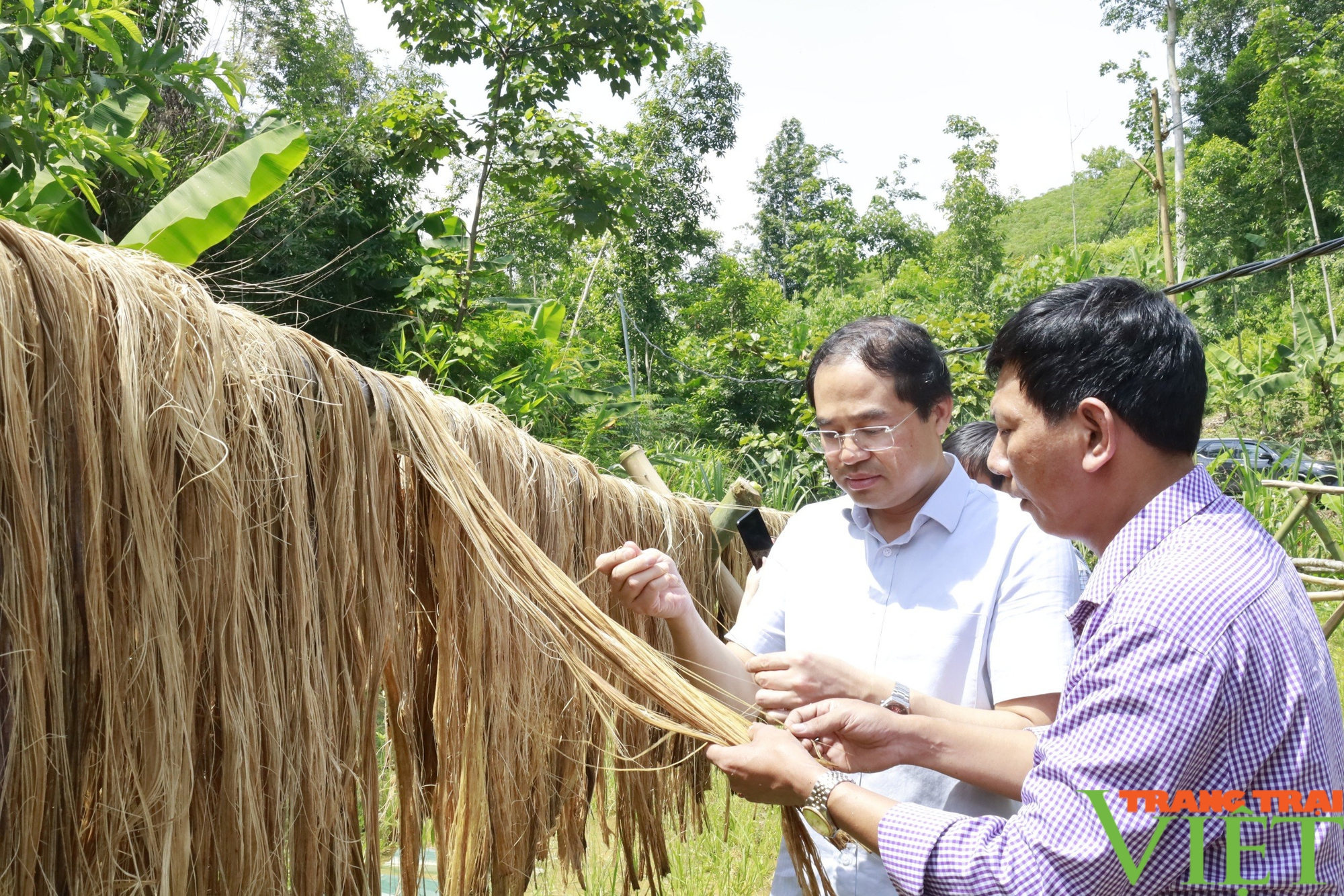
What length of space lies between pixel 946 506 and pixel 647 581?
1.90 ft

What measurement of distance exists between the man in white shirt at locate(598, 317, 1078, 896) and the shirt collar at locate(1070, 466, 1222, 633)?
1.46ft

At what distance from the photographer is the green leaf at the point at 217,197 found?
3.69m

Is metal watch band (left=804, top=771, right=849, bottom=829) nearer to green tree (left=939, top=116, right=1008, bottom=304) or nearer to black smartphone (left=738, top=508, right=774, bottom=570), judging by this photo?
black smartphone (left=738, top=508, right=774, bottom=570)

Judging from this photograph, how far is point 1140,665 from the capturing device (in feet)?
3.07

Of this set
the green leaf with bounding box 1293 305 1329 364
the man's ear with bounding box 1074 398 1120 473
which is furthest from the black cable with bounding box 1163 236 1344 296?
the green leaf with bounding box 1293 305 1329 364

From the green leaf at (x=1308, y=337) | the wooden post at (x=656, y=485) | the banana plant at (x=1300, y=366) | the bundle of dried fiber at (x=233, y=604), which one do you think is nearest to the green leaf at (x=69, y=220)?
the wooden post at (x=656, y=485)

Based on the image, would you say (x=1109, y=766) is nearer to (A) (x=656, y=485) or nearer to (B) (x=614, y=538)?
(B) (x=614, y=538)

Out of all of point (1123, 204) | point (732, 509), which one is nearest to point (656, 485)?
point (732, 509)

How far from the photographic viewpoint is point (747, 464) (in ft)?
32.8

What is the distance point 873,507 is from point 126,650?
1286 millimetres

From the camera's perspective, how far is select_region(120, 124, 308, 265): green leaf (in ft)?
12.1

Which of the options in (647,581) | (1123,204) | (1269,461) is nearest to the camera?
(647,581)

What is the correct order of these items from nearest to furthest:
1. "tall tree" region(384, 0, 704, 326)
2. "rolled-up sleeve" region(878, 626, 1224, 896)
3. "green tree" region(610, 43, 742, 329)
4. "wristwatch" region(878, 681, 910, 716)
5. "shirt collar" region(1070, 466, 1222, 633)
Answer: "rolled-up sleeve" region(878, 626, 1224, 896)
"shirt collar" region(1070, 466, 1222, 633)
"wristwatch" region(878, 681, 910, 716)
"tall tree" region(384, 0, 704, 326)
"green tree" region(610, 43, 742, 329)

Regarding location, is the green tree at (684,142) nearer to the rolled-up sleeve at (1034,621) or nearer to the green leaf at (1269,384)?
the green leaf at (1269,384)
